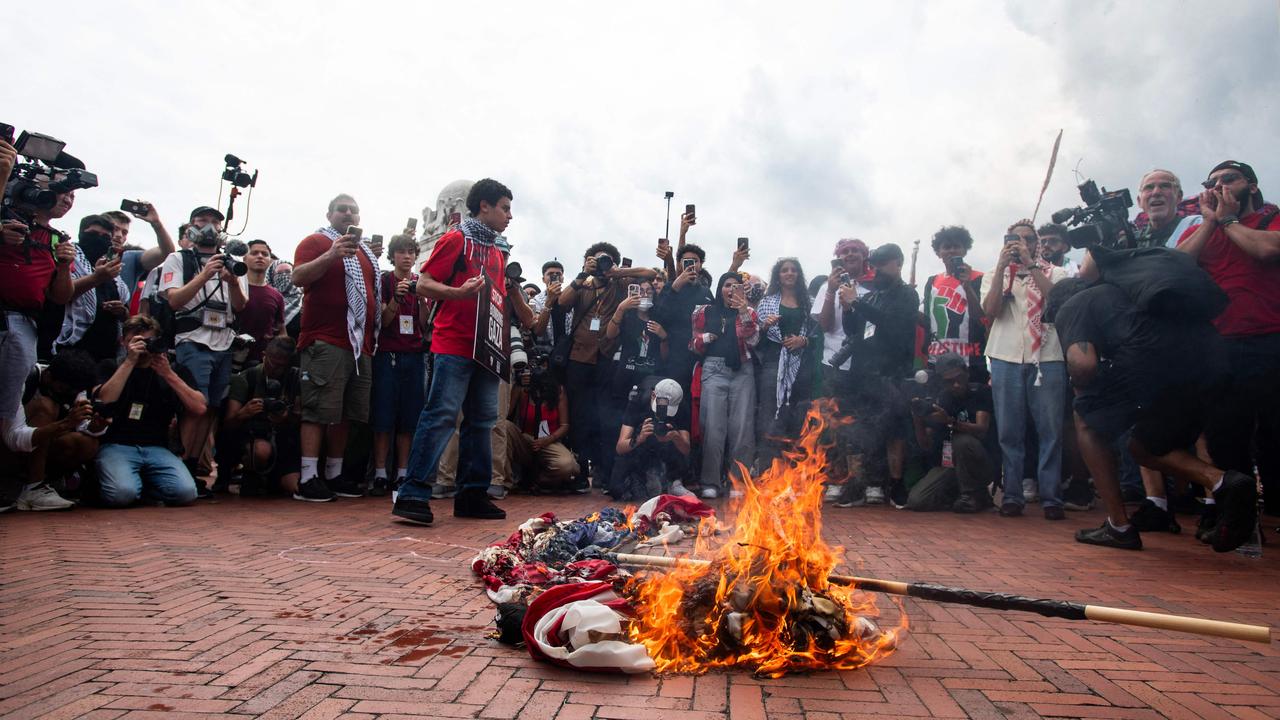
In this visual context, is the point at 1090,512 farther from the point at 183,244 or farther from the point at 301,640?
the point at 183,244

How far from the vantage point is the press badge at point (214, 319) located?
677 cm

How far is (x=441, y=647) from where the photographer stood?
264 centimetres

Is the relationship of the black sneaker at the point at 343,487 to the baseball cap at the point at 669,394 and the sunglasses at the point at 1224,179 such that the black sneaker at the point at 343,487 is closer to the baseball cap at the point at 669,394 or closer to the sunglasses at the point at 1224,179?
the baseball cap at the point at 669,394

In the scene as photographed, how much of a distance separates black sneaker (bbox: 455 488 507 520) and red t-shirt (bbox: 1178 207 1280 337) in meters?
4.93

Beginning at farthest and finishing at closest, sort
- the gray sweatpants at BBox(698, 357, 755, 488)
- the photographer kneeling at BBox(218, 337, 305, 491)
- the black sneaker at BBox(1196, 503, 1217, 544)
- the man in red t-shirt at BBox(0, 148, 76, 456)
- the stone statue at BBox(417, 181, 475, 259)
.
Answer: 1. the stone statue at BBox(417, 181, 475, 259)
2. the gray sweatpants at BBox(698, 357, 755, 488)
3. the photographer kneeling at BBox(218, 337, 305, 491)
4. the man in red t-shirt at BBox(0, 148, 76, 456)
5. the black sneaker at BBox(1196, 503, 1217, 544)

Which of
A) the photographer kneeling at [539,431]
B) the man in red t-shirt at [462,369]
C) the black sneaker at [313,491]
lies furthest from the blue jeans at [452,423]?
the photographer kneeling at [539,431]

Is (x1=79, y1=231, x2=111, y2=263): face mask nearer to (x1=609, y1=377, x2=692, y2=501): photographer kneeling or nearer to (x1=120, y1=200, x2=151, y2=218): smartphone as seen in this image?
(x1=120, y1=200, x2=151, y2=218): smartphone

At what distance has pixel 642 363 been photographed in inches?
307

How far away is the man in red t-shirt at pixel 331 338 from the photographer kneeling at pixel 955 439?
5045 mm

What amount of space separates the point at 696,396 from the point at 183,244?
5.09 metres

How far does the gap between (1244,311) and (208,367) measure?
776cm

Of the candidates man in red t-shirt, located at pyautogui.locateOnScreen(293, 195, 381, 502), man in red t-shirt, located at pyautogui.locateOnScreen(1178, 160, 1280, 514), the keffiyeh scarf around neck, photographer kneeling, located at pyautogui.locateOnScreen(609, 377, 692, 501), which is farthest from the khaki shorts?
man in red t-shirt, located at pyautogui.locateOnScreen(1178, 160, 1280, 514)

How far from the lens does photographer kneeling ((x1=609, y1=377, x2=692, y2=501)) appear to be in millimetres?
7234

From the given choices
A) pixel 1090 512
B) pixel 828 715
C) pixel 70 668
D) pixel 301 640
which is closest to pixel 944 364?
pixel 1090 512
